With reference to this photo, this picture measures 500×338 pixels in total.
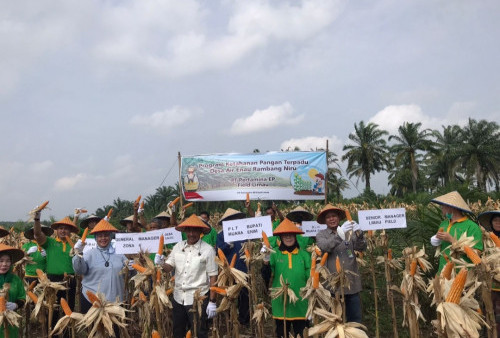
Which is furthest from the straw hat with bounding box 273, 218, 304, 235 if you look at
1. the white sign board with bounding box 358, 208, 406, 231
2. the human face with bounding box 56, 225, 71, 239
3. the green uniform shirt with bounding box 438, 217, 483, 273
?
the human face with bounding box 56, 225, 71, 239

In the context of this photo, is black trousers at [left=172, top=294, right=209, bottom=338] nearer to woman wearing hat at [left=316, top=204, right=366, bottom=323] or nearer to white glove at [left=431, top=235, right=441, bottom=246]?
woman wearing hat at [left=316, top=204, right=366, bottom=323]

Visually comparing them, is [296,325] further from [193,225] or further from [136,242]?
[136,242]

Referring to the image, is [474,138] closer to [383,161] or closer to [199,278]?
[383,161]

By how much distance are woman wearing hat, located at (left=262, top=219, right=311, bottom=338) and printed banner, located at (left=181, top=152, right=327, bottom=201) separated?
719 centimetres

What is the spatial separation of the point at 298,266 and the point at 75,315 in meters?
2.67

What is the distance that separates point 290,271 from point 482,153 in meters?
54.2

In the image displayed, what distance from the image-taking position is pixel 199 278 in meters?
5.43

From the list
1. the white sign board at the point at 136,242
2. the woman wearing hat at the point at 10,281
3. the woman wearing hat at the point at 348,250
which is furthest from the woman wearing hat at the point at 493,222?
the woman wearing hat at the point at 10,281

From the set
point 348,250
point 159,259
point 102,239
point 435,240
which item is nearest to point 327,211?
point 348,250

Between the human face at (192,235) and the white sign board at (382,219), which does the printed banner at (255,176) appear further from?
the human face at (192,235)

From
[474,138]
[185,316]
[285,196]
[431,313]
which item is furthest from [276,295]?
[474,138]

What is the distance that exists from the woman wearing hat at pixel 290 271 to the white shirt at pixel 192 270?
2.38ft

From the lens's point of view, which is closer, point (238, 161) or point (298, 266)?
point (298, 266)

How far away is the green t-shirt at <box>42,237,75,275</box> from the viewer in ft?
21.7
